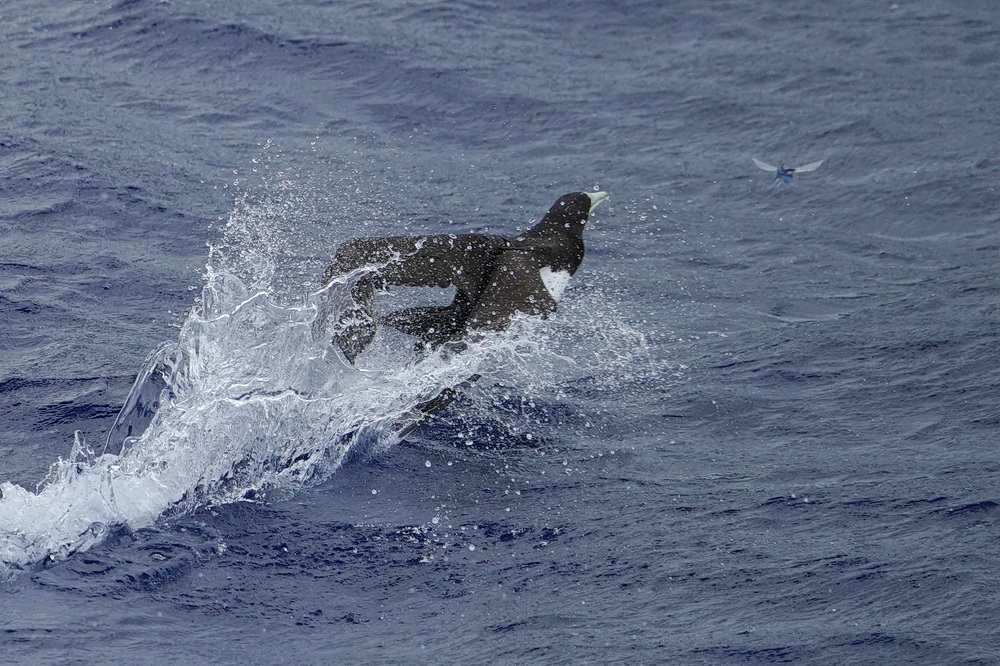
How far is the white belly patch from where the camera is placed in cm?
838

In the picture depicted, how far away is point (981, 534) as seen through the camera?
22.4 ft

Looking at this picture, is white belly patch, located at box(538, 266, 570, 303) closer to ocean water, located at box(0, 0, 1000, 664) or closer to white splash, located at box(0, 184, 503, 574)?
ocean water, located at box(0, 0, 1000, 664)

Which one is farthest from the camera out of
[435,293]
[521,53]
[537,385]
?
[521,53]

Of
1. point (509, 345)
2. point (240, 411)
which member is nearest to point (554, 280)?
point (509, 345)

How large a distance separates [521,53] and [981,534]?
840 centimetres

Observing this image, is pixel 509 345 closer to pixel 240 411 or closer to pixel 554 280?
pixel 554 280

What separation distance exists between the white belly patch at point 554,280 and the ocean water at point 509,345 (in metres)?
0.39

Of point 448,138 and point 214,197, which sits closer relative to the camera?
point 214,197

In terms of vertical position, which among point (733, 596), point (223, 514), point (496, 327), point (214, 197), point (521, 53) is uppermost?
point (521, 53)

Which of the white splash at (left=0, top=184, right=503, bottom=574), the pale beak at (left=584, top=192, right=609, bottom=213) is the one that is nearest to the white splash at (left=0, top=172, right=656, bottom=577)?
the white splash at (left=0, top=184, right=503, bottom=574)

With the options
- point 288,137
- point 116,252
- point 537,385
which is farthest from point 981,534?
point 288,137

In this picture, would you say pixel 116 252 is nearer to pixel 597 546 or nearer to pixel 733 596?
pixel 597 546

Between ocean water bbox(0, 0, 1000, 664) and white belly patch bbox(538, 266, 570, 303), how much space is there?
0.39 meters

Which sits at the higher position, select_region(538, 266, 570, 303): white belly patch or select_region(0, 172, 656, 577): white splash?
select_region(538, 266, 570, 303): white belly patch
